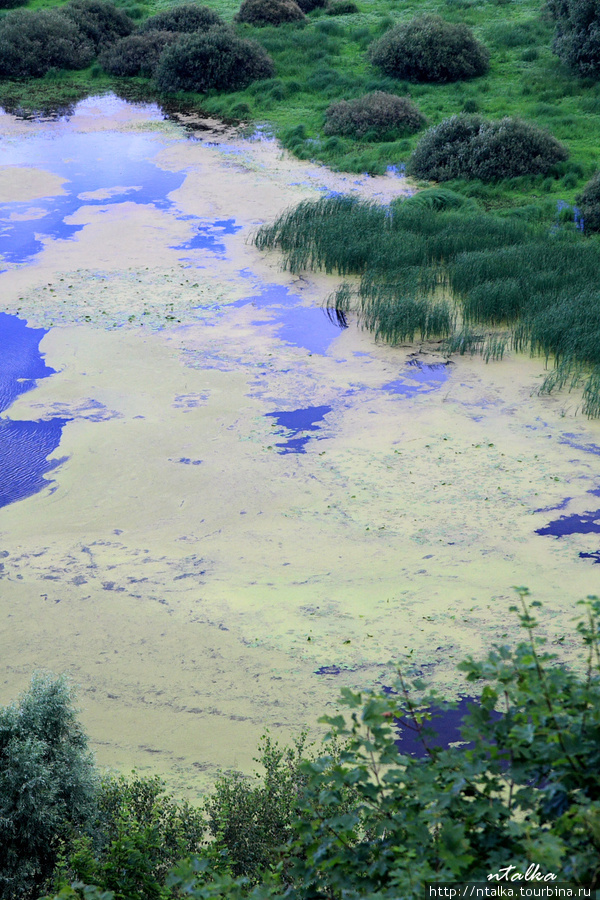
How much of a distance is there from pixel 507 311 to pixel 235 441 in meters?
3.55

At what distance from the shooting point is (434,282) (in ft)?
31.4

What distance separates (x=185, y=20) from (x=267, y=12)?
229 cm

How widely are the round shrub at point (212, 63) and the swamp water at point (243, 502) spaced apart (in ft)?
31.8

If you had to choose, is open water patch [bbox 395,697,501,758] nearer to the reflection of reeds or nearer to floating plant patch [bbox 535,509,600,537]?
floating plant patch [bbox 535,509,600,537]

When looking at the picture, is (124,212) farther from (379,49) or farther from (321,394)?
(379,49)

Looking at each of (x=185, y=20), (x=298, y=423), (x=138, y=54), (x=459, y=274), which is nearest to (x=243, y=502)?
(x=298, y=423)

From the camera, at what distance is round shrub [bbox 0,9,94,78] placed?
2009 centimetres

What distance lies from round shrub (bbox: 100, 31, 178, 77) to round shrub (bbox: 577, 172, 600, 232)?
12.5 meters

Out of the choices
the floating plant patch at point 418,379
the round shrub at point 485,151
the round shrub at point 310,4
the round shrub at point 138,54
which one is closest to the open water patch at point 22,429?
the floating plant patch at point 418,379

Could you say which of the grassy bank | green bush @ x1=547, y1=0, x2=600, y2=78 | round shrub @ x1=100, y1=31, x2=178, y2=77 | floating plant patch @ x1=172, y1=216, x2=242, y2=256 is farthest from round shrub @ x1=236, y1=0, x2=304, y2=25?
floating plant patch @ x1=172, y1=216, x2=242, y2=256

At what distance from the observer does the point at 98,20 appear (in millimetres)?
21578

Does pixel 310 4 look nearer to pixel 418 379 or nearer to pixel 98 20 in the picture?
pixel 98 20

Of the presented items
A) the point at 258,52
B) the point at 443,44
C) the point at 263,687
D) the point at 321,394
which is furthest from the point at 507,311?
the point at 258,52

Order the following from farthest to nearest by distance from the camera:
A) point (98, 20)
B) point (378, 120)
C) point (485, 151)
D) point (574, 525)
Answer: point (98, 20), point (378, 120), point (485, 151), point (574, 525)
